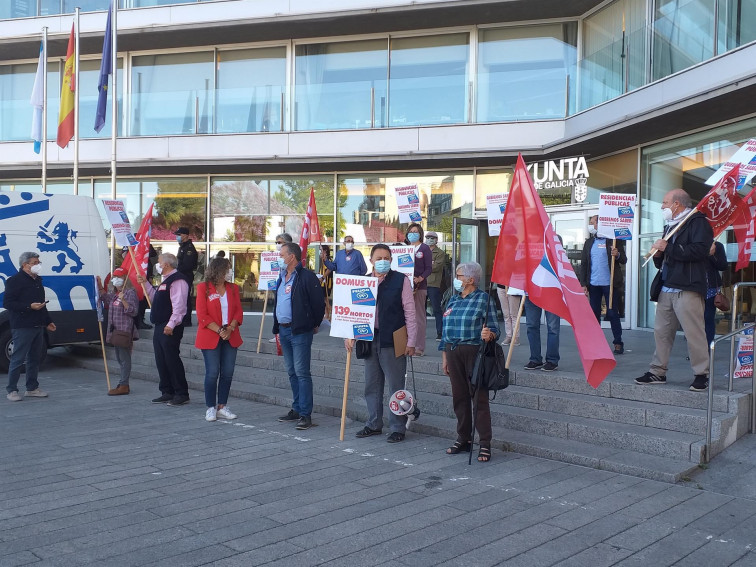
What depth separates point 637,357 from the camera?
9727 mm

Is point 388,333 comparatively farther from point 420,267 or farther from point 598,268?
point 598,268

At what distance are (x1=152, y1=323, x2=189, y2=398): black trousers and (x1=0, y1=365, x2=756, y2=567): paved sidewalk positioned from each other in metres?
1.80

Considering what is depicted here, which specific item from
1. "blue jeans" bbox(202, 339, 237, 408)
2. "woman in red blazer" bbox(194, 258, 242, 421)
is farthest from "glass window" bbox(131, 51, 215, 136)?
"blue jeans" bbox(202, 339, 237, 408)

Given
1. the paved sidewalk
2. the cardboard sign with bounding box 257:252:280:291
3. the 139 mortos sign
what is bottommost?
the paved sidewalk

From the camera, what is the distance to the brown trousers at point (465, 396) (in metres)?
6.66

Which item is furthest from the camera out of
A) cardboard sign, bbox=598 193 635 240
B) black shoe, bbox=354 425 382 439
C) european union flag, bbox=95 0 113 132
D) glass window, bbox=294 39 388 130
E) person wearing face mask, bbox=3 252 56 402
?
glass window, bbox=294 39 388 130

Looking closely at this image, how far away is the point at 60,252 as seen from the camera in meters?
12.2

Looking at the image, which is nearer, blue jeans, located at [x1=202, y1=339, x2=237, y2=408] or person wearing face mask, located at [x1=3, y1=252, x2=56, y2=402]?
blue jeans, located at [x1=202, y1=339, x2=237, y2=408]

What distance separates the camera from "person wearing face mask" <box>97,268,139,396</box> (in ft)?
33.2

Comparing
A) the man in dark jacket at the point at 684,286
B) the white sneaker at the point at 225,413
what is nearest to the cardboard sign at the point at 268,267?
the white sneaker at the point at 225,413

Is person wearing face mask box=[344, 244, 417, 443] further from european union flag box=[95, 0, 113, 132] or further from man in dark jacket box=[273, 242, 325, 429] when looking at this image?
european union flag box=[95, 0, 113, 132]

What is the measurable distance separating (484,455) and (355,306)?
2.01 m

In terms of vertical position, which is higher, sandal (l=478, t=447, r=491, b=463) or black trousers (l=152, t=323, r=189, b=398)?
black trousers (l=152, t=323, r=189, b=398)

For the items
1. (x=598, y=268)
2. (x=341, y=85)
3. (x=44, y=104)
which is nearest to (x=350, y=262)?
(x=598, y=268)
